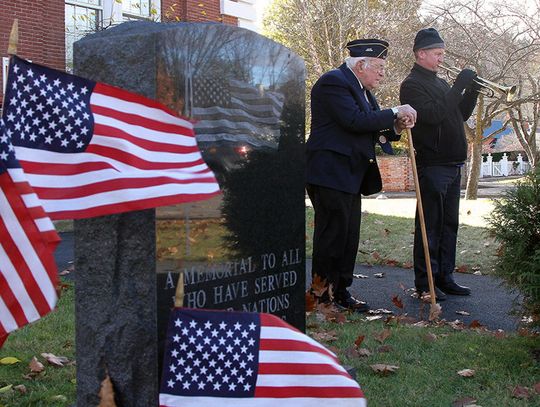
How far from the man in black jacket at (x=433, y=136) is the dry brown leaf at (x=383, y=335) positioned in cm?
156

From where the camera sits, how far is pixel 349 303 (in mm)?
6445

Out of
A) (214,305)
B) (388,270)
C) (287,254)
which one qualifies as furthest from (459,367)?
(388,270)

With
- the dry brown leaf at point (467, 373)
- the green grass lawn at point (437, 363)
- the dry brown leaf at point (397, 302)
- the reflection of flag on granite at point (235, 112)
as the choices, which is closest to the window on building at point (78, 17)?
the dry brown leaf at point (397, 302)

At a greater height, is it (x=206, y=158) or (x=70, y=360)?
(x=206, y=158)

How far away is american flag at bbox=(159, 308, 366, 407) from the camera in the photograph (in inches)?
116

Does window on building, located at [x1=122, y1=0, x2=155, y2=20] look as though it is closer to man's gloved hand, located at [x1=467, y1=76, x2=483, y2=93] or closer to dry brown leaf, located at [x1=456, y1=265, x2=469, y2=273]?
dry brown leaf, located at [x1=456, y1=265, x2=469, y2=273]

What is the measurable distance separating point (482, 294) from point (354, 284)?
1291 millimetres

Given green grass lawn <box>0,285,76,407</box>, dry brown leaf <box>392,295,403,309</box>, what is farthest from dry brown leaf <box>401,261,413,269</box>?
green grass lawn <box>0,285,76,407</box>

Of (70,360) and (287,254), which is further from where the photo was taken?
(70,360)

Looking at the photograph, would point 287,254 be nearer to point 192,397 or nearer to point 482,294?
point 192,397

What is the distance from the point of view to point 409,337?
17.7ft

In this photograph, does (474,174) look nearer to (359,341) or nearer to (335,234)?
(335,234)

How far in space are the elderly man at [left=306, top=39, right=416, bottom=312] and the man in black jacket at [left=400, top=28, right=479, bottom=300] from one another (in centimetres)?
61

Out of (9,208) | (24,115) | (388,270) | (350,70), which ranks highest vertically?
(350,70)
